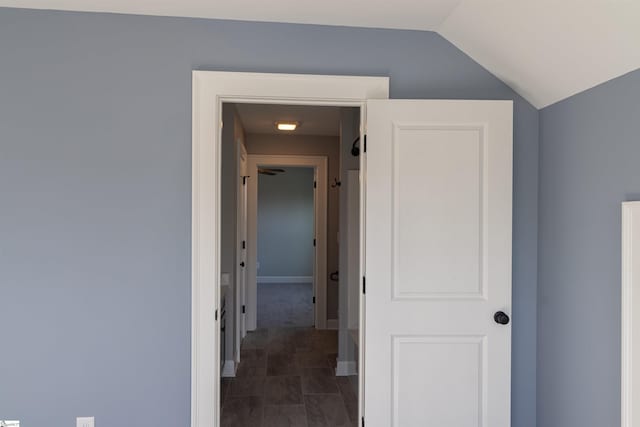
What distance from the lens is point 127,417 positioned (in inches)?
80.4

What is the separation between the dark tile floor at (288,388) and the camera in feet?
9.50

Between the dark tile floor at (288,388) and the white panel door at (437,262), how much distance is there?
0.99 metres

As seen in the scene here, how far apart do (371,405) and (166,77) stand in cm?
195

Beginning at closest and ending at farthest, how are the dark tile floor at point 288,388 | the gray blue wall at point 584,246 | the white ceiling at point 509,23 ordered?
the white ceiling at point 509,23
the gray blue wall at point 584,246
the dark tile floor at point 288,388

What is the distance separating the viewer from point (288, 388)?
11.1 ft

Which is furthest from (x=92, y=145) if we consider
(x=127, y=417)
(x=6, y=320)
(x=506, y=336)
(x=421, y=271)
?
(x=506, y=336)

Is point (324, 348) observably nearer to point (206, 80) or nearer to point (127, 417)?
point (127, 417)

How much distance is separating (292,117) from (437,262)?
2.66 meters

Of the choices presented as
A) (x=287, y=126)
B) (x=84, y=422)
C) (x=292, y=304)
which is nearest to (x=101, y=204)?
(x=84, y=422)

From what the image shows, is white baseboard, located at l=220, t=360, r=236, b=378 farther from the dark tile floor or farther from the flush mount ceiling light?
the flush mount ceiling light

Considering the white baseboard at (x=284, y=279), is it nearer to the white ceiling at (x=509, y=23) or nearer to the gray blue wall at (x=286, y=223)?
the gray blue wall at (x=286, y=223)

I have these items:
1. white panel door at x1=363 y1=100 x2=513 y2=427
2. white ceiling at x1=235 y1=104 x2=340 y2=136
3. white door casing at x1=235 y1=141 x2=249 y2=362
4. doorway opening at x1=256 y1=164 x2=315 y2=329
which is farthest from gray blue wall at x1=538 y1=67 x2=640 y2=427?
doorway opening at x1=256 y1=164 x2=315 y2=329

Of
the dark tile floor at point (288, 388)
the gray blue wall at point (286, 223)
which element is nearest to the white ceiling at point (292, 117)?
the dark tile floor at point (288, 388)

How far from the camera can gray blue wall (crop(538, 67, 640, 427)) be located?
1.66 metres
